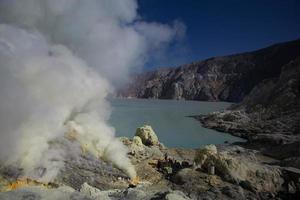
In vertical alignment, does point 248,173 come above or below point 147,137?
below

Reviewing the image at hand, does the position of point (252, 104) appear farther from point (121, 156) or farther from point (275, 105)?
point (121, 156)

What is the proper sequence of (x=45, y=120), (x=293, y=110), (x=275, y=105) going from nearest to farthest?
(x=45, y=120), (x=293, y=110), (x=275, y=105)

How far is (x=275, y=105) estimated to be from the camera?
222ft

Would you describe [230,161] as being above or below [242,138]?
below

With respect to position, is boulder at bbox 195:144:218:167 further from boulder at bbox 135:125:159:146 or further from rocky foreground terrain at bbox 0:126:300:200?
boulder at bbox 135:125:159:146

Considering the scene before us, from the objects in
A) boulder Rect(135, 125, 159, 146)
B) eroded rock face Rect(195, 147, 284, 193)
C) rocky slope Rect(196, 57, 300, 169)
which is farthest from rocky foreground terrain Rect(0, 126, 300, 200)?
rocky slope Rect(196, 57, 300, 169)

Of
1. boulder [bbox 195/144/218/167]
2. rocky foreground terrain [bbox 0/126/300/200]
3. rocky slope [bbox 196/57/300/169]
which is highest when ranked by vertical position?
rocky slope [bbox 196/57/300/169]

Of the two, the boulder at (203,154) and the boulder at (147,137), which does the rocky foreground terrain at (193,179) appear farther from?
the boulder at (147,137)

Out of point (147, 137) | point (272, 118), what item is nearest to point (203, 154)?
point (147, 137)

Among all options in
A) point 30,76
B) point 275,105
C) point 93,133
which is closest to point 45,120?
point 30,76

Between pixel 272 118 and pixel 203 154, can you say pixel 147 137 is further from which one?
pixel 272 118

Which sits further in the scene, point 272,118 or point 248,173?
point 272,118

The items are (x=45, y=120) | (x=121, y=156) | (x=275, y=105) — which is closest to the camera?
(x=45, y=120)

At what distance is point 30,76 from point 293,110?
171ft
